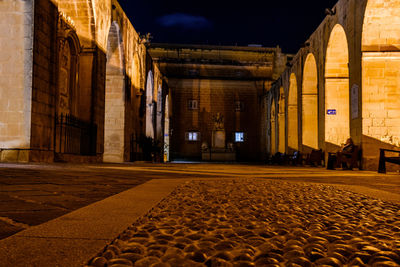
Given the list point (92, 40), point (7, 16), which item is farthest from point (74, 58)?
point (7, 16)

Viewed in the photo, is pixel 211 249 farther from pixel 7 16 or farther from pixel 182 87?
pixel 182 87

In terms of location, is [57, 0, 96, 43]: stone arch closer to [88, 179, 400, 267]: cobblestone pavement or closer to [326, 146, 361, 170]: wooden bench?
[326, 146, 361, 170]: wooden bench

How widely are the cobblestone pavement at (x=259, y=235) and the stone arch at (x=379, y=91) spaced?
7995 millimetres

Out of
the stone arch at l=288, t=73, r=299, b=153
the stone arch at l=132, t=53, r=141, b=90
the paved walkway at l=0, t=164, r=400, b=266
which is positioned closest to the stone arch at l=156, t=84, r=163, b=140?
the stone arch at l=132, t=53, r=141, b=90

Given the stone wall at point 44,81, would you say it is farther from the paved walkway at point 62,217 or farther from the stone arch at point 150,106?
the stone arch at point 150,106

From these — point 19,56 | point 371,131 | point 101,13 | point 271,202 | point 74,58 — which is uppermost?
point 101,13

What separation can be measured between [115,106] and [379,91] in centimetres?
896

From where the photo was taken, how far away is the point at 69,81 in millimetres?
10570

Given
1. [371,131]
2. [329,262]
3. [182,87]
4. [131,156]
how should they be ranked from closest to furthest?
[329,262], [371,131], [131,156], [182,87]

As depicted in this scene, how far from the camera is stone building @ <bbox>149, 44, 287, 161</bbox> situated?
31.6m

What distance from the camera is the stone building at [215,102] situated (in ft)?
104

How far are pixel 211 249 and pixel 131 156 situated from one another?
13.5 m

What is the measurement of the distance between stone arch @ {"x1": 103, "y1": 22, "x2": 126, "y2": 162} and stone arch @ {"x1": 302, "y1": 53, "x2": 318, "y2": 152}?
27.2ft

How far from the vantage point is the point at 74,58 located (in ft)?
34.7
